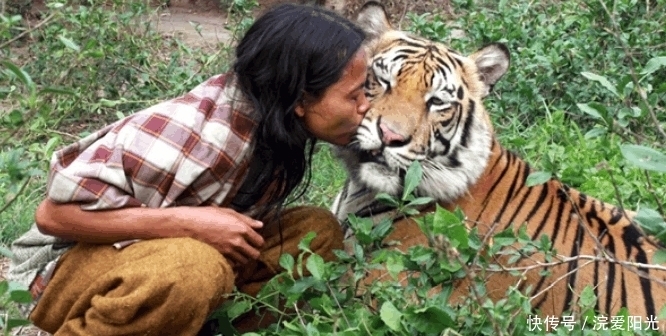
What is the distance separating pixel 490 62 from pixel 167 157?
127cm

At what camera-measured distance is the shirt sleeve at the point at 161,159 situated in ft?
8.72

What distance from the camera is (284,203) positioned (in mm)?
3154

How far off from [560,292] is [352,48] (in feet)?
3.24

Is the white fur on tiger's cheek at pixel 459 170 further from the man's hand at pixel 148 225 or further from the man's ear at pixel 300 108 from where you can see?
the man's hand at pixel 148 225

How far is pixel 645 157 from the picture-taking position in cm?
191

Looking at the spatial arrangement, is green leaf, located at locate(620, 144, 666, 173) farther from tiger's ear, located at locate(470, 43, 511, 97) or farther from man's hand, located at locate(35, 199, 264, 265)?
tiger's ear, located at locate(470, 43, 511, 97)

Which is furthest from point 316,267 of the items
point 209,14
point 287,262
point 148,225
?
point 209,14

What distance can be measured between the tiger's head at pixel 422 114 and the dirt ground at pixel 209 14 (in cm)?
435

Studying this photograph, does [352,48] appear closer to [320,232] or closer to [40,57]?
[320,232]

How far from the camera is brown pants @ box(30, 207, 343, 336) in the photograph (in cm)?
261

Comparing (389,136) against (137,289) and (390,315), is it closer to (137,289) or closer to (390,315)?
→ (390,315)

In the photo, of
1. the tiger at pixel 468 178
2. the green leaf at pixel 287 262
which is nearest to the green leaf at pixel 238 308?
the green leaf at pixel 287 262

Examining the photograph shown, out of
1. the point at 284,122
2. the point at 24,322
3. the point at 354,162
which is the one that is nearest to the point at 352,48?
the point at 284,122

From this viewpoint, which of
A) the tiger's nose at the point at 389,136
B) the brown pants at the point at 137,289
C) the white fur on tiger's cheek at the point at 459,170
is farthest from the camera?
the white fur on tiger's cheek at the point at 459,170
